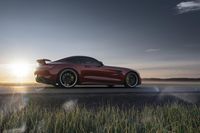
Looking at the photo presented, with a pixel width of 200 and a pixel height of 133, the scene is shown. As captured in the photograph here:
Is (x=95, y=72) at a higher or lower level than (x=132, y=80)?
higher

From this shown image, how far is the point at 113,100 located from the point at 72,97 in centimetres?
109

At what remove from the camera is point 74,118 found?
7914mm

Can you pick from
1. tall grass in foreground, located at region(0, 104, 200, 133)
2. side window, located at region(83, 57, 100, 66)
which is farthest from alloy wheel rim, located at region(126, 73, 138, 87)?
tall grass in foreground, located at region(0, 104, 200, 133)

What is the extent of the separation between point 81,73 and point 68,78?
1.60 ft

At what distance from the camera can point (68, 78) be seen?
14477 mm

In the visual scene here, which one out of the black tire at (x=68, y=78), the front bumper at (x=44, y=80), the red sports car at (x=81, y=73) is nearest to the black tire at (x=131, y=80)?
the red sports car at (x=81, y=73)

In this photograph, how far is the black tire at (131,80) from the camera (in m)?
15.8

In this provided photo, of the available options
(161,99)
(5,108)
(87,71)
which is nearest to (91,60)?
(87,71)

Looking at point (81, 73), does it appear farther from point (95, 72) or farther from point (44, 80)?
point (44, 80)

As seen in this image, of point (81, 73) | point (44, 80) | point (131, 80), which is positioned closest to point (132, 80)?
point (131, 80)

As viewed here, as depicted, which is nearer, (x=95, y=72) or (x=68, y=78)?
(x=68, y=78)

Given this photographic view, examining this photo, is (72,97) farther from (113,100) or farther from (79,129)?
(79,129)

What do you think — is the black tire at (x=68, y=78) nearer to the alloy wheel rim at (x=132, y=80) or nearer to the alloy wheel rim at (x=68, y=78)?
the alloy wheel rim at (x=68, y=78)

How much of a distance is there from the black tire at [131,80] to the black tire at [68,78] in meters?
2.16
